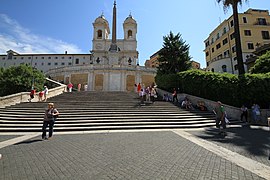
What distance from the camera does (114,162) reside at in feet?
13.4

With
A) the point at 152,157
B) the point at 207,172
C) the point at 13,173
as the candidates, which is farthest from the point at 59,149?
the point at 207,172

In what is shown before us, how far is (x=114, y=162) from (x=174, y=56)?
18.6m

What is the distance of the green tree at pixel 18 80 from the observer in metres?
17.5

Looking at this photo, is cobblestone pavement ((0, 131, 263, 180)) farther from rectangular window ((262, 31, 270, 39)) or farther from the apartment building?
rectangular window ((262, 31, 270, 39))

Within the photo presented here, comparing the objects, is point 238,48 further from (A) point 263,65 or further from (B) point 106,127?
(B) point 106,127

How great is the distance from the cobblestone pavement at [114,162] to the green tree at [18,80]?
49.5ft

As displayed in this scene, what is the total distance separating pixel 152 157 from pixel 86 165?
1867mm

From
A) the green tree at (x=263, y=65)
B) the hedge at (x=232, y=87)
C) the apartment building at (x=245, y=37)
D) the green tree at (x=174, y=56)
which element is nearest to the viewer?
the hedge at (x=232, y=87)

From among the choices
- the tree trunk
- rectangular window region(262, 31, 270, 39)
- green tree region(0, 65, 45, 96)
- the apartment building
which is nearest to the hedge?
the tree trunk

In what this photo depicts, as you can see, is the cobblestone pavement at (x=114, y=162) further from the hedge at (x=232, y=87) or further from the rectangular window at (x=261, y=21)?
the rectangular window at (x=261, y=21)

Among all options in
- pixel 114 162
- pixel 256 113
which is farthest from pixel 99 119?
pixel 256 113

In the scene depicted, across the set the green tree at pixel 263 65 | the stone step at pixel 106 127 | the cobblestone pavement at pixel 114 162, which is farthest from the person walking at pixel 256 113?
the cobblestone pavement at pixel 114 162

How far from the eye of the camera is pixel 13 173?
3.39m

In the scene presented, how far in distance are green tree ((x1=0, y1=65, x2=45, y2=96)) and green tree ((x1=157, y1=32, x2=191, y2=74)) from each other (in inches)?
651
